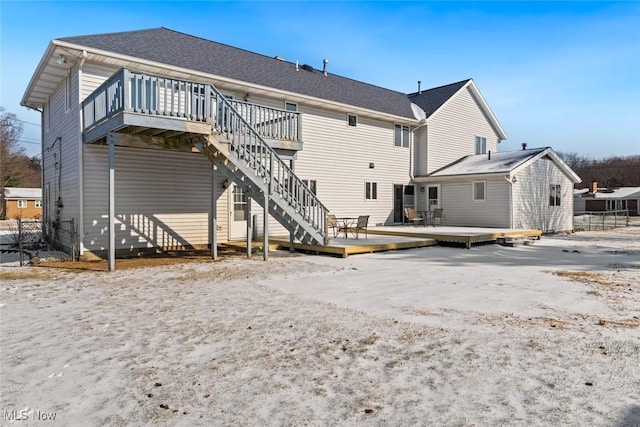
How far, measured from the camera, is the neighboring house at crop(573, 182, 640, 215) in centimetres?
4659

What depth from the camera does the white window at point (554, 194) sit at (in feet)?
63.9

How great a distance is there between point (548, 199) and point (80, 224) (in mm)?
19101

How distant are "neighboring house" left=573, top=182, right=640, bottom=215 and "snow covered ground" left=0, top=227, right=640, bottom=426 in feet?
159

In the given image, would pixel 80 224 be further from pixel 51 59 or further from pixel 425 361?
pixel 425 361

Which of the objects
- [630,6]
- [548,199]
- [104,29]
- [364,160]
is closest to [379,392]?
[630,6]

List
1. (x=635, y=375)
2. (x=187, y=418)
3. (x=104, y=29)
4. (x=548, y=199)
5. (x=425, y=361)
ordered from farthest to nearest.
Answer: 1. (x=548, y=199)
2. (x=104, y=29)
3. (x=425, y=361)
4. (x=635, y=375)
5. (x=187, y=418)

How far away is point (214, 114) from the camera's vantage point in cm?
1013

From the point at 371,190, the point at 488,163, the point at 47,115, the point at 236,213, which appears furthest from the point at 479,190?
the point at 47,115

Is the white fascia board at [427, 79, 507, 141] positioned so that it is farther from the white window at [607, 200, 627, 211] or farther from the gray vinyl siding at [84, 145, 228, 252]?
the white window at [607, 200, 627, 211]

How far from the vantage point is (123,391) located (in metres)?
3.15

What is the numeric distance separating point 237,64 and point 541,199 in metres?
14.6

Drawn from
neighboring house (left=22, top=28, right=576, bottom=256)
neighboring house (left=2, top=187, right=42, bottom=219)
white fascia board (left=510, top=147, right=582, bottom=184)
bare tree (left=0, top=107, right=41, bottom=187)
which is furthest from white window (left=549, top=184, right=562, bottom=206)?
bare tree (left=0, top=107, right=41, bottom=187)

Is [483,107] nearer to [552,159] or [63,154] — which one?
[552,159]

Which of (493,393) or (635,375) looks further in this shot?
(635,375)
